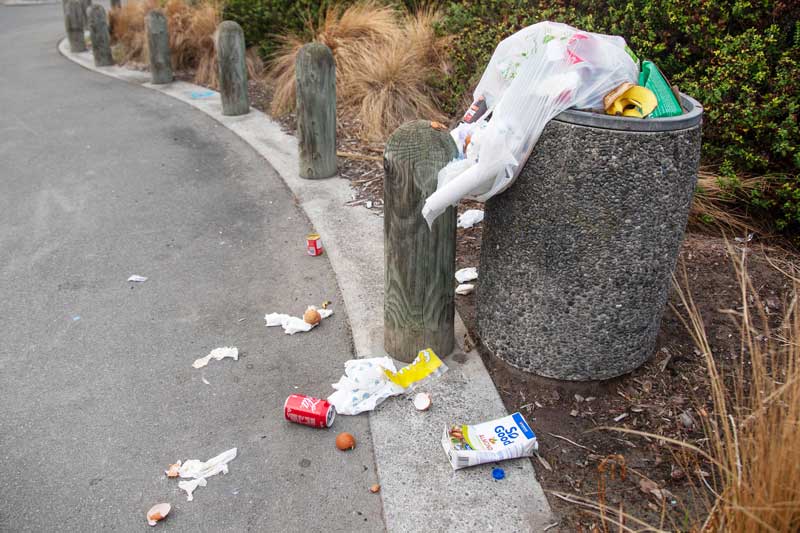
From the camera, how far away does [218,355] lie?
3.54m

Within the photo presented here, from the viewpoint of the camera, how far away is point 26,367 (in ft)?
11.4

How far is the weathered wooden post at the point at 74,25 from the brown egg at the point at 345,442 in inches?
483

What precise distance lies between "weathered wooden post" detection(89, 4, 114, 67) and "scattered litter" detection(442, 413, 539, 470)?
34.1 feet

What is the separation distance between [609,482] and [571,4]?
4.34 metres

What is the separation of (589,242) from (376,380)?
1.24 meters

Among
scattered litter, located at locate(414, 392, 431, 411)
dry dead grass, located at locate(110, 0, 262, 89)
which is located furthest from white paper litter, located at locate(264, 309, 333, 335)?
dry dead grass, located at locate(110, 0, 262, 89)

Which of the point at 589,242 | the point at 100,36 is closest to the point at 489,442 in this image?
the point at 589,242

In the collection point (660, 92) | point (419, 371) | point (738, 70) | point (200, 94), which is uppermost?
point (660, 92)

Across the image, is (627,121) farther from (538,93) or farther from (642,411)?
(642,411)

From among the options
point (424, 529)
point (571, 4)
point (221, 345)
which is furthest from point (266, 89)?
point (424, 529)

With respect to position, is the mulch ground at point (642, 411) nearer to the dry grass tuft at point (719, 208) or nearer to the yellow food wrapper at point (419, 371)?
the yellow food wrapper at point (419, 371)

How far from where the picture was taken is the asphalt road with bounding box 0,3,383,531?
2629 millimetres

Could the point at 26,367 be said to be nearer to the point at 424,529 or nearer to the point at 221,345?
the point at 221,345

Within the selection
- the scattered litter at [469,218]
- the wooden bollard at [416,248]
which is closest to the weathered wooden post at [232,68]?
the scattered litter at [469,218]
